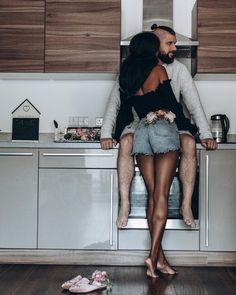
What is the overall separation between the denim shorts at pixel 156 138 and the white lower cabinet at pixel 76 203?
0.44 meters

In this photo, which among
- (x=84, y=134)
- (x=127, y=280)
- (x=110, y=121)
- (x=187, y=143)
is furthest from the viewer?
(x=84, y=134)

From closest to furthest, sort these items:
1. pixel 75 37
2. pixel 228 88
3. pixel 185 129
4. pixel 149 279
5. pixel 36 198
A: pixel 149 279
pixel 185 129
pixel 36 198
pixel 75 37
pixel 228 88

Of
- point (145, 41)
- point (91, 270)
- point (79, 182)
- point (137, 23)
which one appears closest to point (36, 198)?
point (79, 182)

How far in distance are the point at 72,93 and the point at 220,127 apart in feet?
4.14

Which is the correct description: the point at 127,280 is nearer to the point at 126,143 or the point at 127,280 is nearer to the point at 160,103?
the point at 126,143

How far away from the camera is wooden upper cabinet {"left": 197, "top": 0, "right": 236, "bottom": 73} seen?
4000mm

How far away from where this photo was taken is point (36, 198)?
3.77m

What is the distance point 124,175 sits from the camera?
3607 millimetres

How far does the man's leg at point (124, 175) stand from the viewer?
11.7 feet

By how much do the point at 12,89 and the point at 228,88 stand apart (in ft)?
5.91

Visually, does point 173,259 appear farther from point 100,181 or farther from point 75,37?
point 75,37

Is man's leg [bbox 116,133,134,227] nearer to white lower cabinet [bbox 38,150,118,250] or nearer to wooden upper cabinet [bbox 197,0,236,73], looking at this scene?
white lower cabinet [bbox 38,150,118,250]

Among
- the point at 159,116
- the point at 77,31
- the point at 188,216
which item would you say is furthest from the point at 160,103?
the point at 77,31

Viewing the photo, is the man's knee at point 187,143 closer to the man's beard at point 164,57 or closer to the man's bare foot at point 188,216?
the man's bare foot at point 188,216
